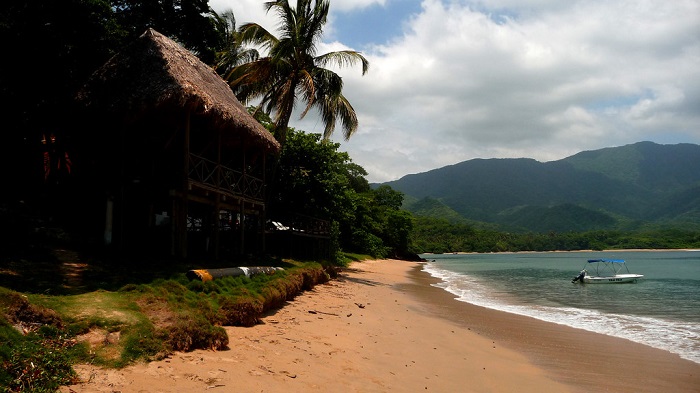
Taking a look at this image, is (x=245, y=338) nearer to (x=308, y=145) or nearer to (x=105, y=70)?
(x=105, y=70)

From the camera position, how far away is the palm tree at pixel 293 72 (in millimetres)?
18188

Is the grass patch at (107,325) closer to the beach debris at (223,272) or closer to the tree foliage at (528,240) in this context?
the beach debris at (223,272)

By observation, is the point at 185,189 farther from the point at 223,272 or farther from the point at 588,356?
the point at 588,356

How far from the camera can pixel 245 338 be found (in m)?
6.62

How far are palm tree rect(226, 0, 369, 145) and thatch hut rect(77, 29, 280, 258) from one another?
3.31m

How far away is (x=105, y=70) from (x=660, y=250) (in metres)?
118

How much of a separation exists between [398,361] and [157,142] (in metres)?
11.0

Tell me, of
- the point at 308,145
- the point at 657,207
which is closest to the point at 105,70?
the point at 308,145

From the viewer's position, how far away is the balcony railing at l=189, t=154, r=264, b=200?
12.3 meters

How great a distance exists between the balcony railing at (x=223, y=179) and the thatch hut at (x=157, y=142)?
3cm

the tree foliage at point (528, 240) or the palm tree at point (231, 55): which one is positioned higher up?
the palm tree at point (231, 55)

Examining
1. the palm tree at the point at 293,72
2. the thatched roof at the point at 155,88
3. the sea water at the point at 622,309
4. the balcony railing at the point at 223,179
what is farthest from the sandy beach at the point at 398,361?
the palm tree at the point at 293,72

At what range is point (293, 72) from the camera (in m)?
18.7

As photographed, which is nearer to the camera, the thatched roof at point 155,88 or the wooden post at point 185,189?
the thatched roof at point 155,88
